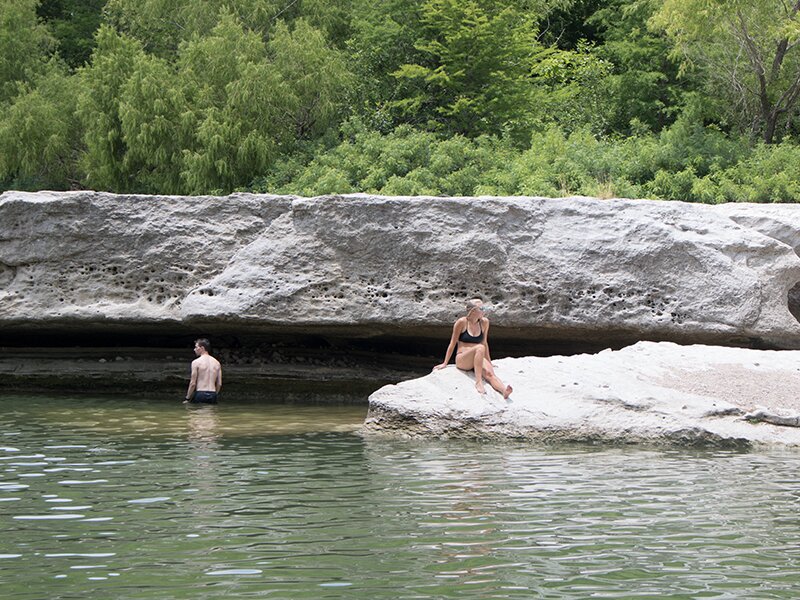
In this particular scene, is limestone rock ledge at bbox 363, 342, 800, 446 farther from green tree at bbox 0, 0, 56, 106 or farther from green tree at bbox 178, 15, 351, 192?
green tree at bbox 0, 0, 56, 106

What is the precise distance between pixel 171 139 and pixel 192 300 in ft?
33.1

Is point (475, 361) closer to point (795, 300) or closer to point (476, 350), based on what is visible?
point (476, 350)

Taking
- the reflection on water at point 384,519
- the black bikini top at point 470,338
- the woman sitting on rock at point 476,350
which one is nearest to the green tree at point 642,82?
the woman sitting on rock at point 476,350

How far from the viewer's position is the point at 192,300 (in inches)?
551

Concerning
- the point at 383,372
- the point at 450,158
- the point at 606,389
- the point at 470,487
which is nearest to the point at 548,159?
the point at 450,158

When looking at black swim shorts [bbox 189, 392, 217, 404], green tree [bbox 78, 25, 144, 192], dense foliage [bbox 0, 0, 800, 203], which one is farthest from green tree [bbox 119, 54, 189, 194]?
black swim shorts [bbox 189, 392, 217, 404]

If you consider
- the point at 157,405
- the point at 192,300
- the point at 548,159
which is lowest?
the point at 157,405

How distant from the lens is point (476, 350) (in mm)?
11000

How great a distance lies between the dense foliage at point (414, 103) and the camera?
20062 millimetres

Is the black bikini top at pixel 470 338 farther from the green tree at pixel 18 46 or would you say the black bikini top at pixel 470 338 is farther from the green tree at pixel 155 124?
the green tree at pixel 18 46

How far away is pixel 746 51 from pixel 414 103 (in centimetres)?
706

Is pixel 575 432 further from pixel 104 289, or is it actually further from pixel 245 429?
pixel 104 289

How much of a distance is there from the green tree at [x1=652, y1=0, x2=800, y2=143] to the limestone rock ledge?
33.4 feet

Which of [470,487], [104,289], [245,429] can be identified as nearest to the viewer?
[470,487]
